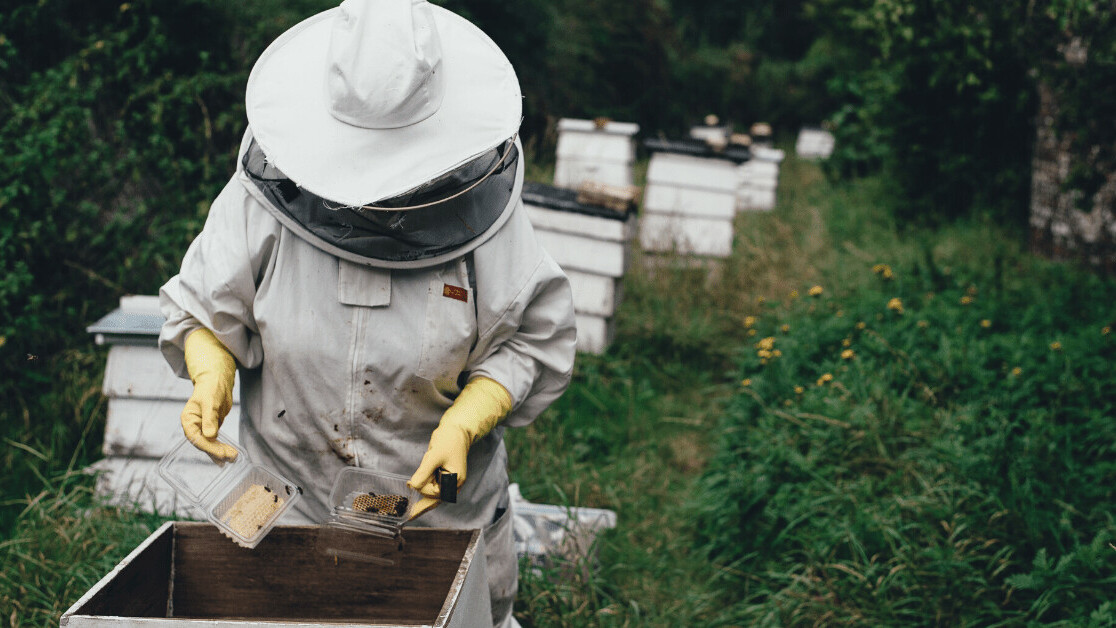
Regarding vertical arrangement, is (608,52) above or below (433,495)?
above

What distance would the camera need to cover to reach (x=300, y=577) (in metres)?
2.11

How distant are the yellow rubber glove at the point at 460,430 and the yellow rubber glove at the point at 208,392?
45 centimetres

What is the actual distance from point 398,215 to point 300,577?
2.94 feet

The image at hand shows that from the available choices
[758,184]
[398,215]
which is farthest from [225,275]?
[758,184]

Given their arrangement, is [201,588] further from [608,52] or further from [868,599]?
[608,52]

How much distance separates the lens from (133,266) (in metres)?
4.29

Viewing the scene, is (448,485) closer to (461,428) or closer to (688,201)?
(461,428)

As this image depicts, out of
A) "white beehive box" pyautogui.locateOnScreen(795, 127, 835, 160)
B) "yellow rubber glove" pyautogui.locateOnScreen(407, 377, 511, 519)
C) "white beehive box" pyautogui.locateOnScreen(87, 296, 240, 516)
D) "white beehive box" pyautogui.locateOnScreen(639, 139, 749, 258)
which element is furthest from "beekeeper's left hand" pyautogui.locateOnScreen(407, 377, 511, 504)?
"white beehive box" pyautogui.locateOnScreen(795, 127, 835, 160)

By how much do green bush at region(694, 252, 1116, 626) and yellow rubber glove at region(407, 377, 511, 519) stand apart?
148 cm

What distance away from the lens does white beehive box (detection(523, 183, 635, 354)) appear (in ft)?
16.8

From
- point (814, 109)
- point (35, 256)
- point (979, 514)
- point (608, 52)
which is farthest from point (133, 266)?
point (814, 109)

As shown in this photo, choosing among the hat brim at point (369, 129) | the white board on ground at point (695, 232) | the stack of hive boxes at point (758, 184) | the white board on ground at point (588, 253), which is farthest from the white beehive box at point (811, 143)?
the hat brim at point (369, 129)

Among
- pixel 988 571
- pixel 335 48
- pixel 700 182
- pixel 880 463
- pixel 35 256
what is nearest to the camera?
pixel 335 48

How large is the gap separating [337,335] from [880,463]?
7.91 ft
